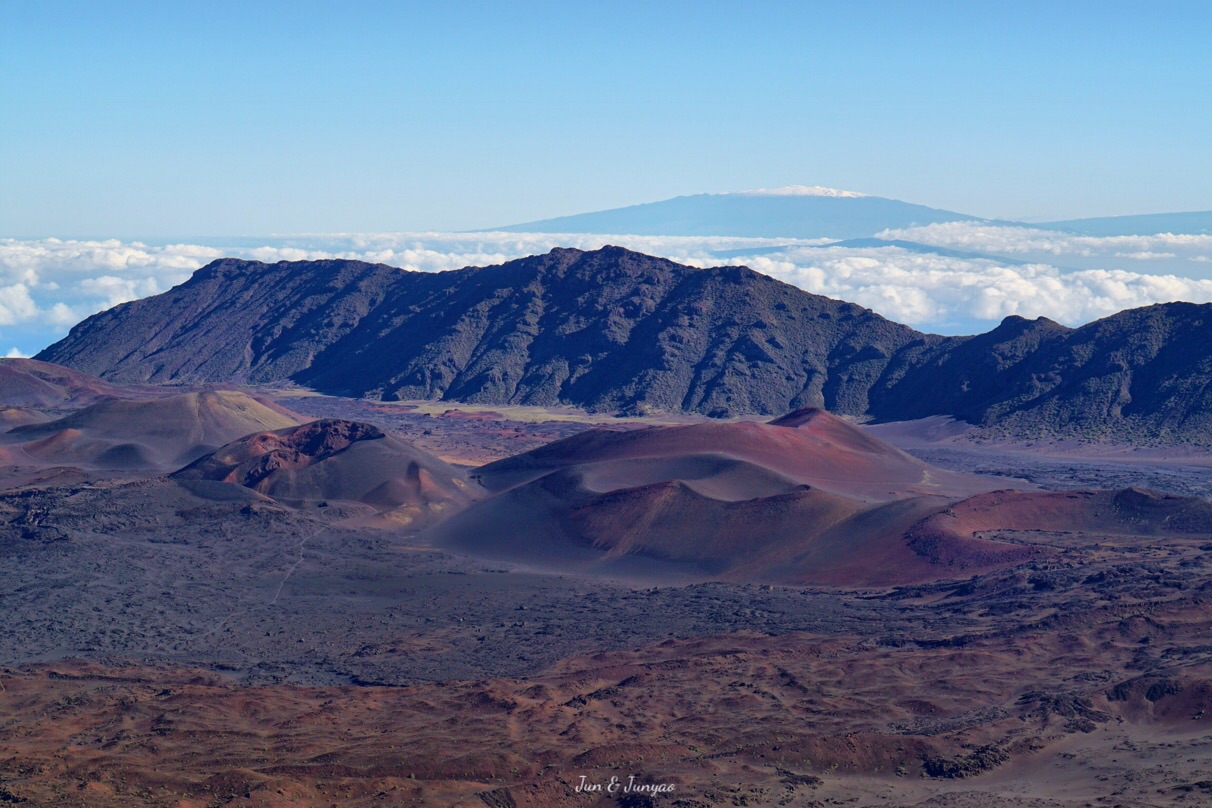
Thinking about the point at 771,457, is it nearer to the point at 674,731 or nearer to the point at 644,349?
the point at 674,731

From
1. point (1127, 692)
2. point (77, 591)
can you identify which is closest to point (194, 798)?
point (1127, 692)

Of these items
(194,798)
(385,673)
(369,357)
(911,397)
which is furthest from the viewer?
(369,357)

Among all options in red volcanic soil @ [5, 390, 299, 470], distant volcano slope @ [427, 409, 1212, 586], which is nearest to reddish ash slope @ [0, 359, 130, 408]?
red volcanic soil @ [5, 390, 299, 470]

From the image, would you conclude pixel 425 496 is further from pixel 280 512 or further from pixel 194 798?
pixel 194 798

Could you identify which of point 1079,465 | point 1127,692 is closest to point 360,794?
point 1127,692

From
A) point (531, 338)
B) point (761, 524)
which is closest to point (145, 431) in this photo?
point (761, 524)

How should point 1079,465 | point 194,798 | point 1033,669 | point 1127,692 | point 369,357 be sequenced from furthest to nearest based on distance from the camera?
point 369,357
point 1079,465
point 1033,669
point 1127,692
point 194,798

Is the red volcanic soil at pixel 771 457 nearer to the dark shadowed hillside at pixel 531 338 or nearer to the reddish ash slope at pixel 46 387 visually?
the dark shadowed hillside at pixel 531 338

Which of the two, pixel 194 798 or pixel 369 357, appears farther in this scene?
pixel 369 357
